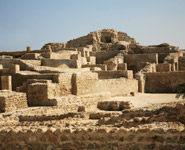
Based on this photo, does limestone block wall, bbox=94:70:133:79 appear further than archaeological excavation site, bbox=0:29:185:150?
Yes

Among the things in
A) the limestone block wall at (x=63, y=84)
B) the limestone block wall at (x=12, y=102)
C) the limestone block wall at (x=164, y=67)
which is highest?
the limestone block wall at (x=164, y=67)

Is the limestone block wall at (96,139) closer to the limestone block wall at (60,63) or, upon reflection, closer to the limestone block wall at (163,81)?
the limestone block wall at (60,63)

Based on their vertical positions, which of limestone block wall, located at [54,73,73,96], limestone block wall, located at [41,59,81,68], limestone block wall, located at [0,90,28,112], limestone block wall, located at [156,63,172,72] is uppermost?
limestone block wall, located at [41,59,81,68]

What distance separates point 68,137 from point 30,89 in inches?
314

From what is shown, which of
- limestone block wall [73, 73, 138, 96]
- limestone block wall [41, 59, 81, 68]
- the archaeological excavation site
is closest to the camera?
the archaeological excavation site

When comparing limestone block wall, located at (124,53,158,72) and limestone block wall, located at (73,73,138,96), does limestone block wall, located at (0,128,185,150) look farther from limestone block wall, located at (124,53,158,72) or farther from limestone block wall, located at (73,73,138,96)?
limestone block wall, located at (124,53,158,72)

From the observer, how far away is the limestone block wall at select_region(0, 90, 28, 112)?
11.1 metres

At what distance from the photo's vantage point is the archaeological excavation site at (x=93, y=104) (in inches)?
195

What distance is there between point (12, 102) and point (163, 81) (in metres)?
11.2

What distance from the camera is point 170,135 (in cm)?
454

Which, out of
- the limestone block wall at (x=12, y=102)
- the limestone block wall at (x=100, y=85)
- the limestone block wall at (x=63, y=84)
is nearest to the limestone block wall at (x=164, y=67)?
the limestone block wall at (x=100, y=85)

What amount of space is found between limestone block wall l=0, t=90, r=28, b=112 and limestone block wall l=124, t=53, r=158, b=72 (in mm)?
14583

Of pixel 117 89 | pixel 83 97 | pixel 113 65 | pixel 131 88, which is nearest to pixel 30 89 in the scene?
pixel 83 97

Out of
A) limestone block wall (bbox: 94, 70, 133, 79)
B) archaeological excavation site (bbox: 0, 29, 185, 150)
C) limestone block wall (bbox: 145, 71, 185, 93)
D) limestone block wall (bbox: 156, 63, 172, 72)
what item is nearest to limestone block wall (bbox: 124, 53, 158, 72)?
archaeological excavation site (bbox: 0, 29, 185, 150)
